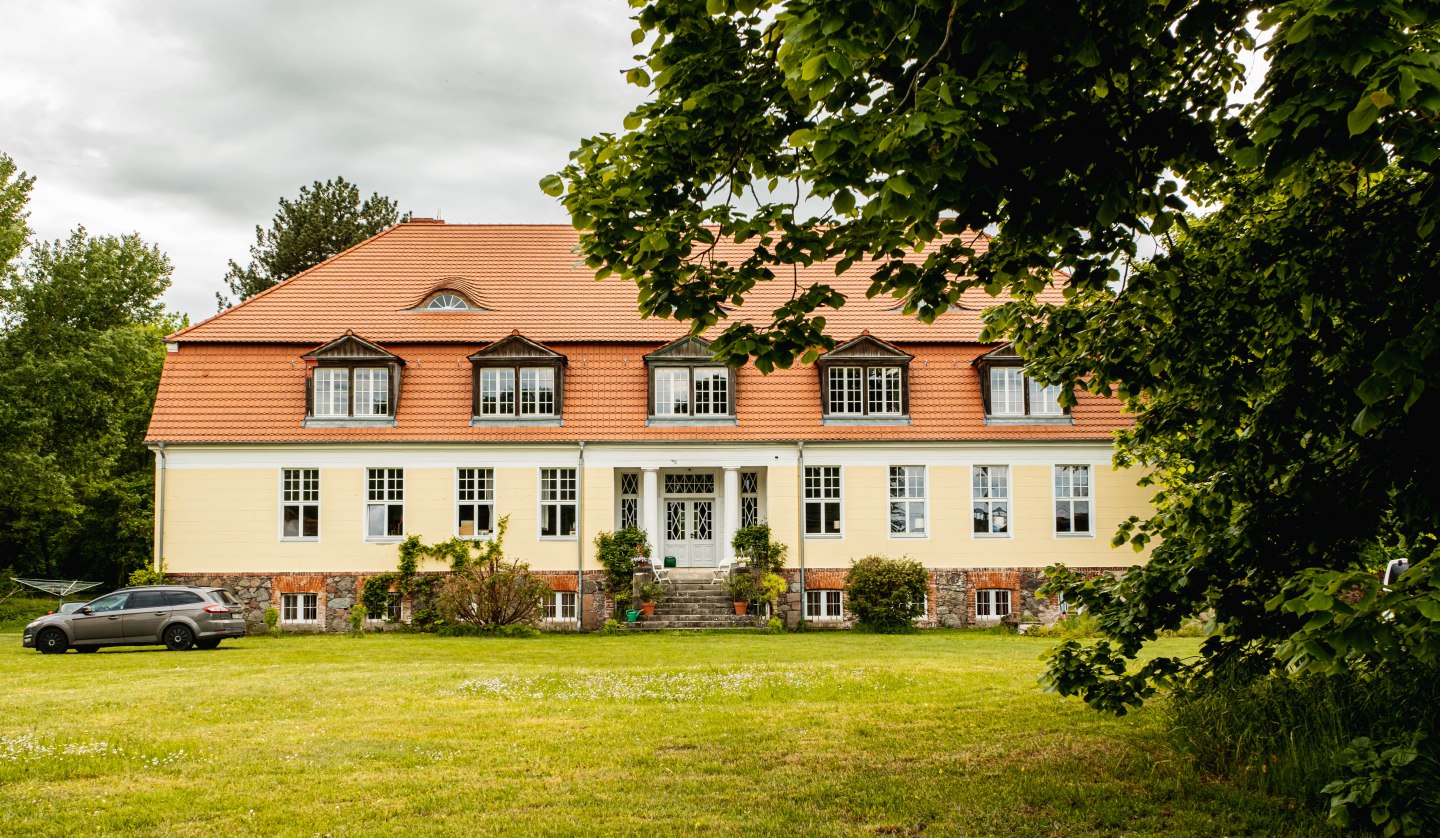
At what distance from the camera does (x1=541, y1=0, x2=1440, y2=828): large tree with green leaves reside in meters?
5.31

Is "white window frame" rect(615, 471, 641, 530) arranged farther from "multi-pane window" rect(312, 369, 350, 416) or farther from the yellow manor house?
"multi-pane window" rect(312, 369, 350, 416)

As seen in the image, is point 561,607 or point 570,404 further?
point 570,404

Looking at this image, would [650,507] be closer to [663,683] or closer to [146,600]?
[146,600]

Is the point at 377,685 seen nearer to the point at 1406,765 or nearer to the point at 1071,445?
the point at 1406,765

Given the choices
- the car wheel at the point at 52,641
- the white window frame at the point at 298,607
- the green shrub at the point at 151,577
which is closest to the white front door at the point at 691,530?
the white window frame at the point at 298,607

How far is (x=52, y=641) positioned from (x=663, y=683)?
49.7ft

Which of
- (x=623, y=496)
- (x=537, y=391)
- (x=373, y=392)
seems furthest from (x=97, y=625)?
(x=623, y=496)

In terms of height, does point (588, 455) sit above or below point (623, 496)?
above

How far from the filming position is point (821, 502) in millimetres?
27812

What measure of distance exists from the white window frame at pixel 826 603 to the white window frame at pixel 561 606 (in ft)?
18.4

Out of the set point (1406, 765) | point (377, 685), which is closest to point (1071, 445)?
point (377, 685)

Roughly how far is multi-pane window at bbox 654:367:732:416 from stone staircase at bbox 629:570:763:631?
13.6 feet

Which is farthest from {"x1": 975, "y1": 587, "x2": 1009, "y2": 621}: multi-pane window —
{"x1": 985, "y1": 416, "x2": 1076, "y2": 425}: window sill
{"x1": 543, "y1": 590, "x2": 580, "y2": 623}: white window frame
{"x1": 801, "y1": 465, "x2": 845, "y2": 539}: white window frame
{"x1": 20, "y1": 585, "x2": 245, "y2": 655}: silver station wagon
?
{"x1": 20, "y1": 585, "x2": 245, "y2": 655}: silver station wagon

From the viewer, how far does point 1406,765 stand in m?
5.25
